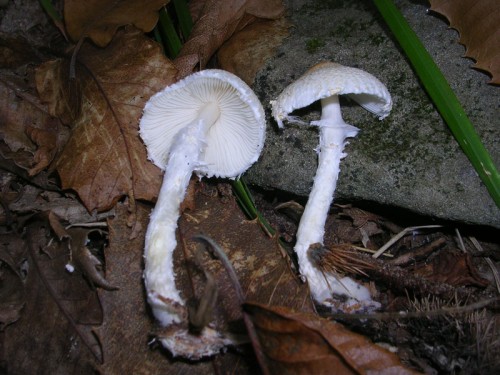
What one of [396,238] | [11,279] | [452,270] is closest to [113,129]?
[11,279]

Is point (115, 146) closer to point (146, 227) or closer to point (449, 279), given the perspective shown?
point (146, 227)

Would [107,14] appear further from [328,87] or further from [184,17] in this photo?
[328,87]

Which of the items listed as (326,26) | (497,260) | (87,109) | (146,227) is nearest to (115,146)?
(87,109)

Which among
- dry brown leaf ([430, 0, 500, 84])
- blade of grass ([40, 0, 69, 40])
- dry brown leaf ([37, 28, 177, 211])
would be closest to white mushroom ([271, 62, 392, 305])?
dry brown leaf ([430, 0, 500, 84])

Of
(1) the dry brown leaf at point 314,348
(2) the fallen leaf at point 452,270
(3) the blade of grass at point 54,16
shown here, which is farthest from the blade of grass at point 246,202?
(3) the blade of grass at point 54,16

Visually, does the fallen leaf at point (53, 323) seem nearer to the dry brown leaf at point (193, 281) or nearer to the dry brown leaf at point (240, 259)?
the dry brown leaf at point (193, 281)
